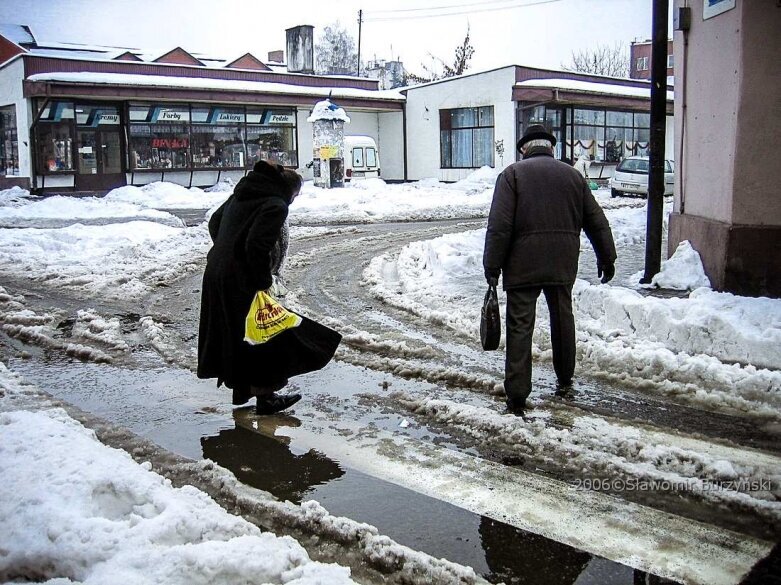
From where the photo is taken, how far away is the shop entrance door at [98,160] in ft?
98.6

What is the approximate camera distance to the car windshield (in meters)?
29.2

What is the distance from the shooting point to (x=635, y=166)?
1159 inches

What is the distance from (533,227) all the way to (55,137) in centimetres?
2767

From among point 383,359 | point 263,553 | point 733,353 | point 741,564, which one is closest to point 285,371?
point 383,359

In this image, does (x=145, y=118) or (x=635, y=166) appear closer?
(x=635, y=166)

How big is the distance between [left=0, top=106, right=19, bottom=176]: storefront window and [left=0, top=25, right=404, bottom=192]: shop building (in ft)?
0.12

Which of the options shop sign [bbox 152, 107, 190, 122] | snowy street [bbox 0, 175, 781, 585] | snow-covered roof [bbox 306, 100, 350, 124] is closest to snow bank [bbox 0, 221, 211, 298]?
snowy street [bbox 0, 175, 781, 585]

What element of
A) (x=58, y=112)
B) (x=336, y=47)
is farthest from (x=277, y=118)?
(x=336, y=47)

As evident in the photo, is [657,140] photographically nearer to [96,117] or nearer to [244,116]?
[96,117]

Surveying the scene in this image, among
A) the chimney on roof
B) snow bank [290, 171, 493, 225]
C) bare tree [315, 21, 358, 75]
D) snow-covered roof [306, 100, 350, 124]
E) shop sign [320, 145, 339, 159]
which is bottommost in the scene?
snow bank [290, 171, 493, 225]

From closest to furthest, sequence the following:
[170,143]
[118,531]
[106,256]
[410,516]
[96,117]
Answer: [118,531] → [410,516] → [106,256] → [96,117] → [170,143]

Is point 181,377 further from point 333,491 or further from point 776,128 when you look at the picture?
point 776,128

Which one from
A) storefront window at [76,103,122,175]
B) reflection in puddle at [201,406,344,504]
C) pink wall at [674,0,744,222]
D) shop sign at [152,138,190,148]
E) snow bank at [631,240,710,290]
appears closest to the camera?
reflection in puddle at [201,406,344,504]

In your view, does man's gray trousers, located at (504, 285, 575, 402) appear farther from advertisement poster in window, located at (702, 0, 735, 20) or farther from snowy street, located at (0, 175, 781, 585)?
advertisement poster in window, located at (702, 0, 735, 20)
